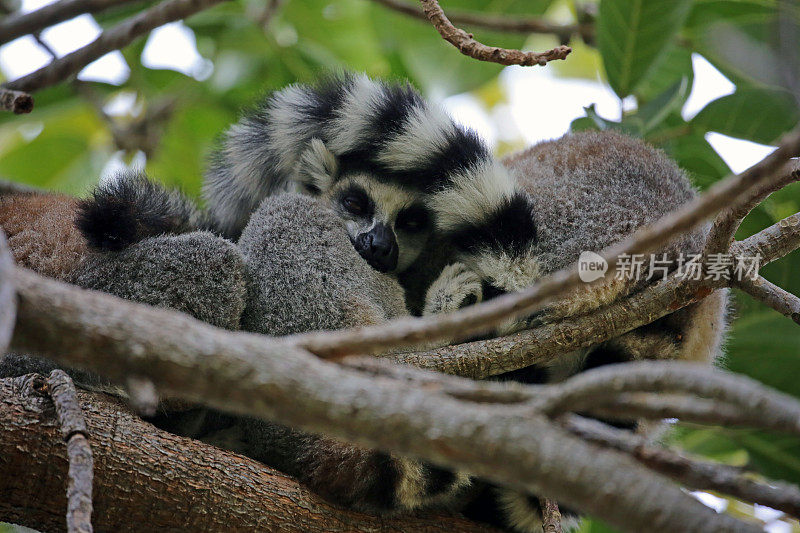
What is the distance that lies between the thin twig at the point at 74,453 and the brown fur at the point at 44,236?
2.61ft

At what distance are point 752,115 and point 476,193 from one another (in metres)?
2.74

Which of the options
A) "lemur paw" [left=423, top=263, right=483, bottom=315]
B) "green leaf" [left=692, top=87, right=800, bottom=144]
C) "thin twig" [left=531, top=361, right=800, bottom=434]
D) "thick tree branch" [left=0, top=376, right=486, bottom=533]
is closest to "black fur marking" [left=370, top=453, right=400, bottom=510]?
"thick tree branch" [left=0, top=376, right=486, bottom=533]

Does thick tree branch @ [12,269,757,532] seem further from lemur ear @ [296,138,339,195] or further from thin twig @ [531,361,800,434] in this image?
lemur ear @ [296,138,339,195]

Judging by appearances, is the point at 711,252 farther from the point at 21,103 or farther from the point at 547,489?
the point at 21,103

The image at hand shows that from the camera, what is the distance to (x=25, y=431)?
9.46 ft

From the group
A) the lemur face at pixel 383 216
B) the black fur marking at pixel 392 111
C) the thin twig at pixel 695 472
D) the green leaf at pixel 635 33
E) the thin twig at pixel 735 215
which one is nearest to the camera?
the thin twig at pixel 695 472

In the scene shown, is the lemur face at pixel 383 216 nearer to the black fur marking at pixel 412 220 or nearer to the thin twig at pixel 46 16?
the black fur marking at pixel 412 220

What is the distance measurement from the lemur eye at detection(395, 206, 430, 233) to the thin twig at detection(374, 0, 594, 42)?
1.92 metres

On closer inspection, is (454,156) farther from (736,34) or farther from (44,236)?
(736,34)

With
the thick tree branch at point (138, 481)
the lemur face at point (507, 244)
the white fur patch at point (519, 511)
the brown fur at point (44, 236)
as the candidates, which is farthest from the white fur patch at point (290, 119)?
the white fur patch at point (519, 511)

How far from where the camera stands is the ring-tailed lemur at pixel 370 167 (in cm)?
351

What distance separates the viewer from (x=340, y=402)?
5.52 ft

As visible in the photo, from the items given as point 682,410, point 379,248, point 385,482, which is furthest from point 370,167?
point 682,410

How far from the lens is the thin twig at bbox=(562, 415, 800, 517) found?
1635 millimetres
